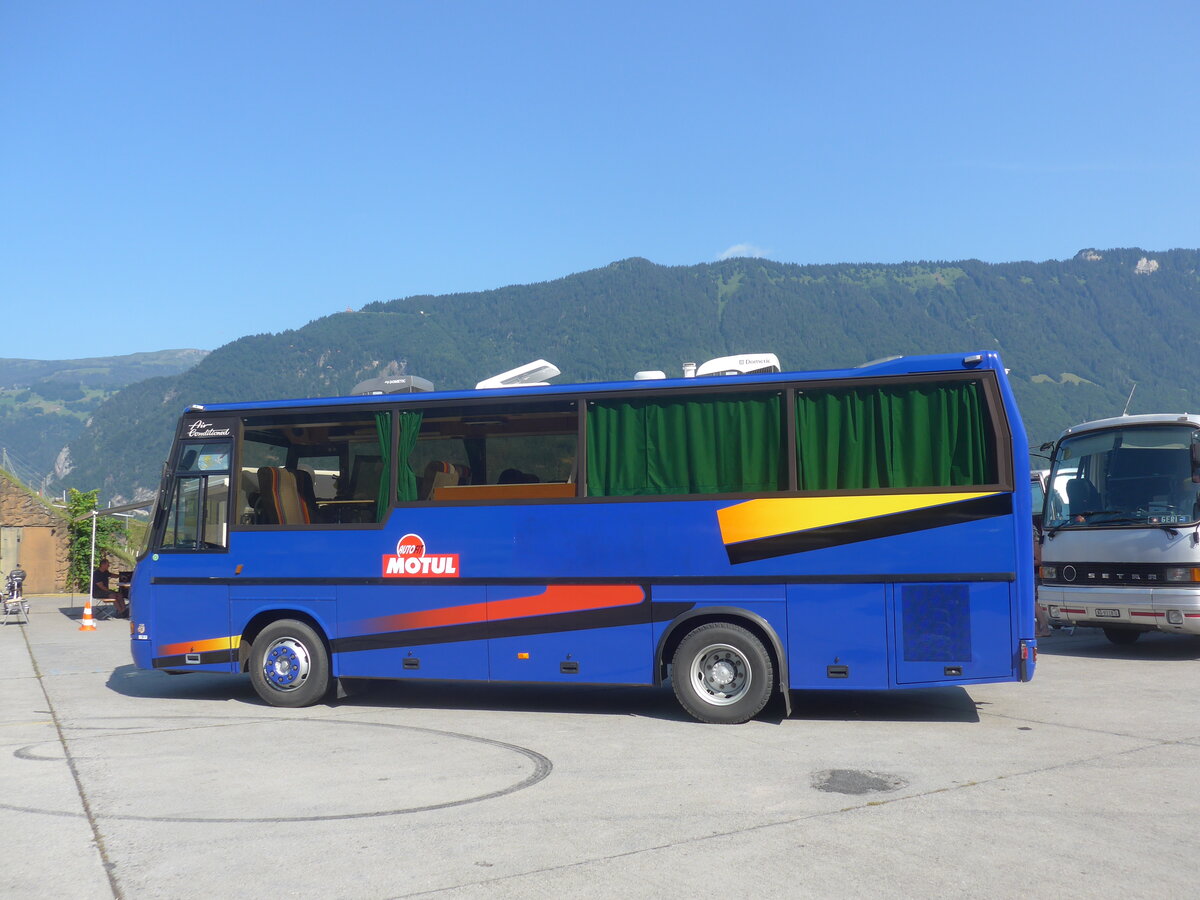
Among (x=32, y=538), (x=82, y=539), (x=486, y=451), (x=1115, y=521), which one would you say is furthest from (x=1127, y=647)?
(x=32, y=538)

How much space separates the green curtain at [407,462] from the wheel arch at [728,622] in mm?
2830

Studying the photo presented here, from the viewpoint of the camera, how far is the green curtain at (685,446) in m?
10.0

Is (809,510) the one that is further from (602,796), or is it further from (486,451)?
(602,796)

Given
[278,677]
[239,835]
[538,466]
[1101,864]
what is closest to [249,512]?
[278,677]

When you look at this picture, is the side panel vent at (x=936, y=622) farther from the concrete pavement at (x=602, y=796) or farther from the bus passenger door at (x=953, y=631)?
the concrete pavement at (x=602, y=796)

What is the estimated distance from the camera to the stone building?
34.9m

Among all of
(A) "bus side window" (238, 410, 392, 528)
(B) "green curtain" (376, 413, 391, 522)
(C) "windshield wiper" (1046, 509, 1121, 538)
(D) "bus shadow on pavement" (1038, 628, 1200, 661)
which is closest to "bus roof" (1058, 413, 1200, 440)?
(C) "windshield wiper" (1046, 509, 1121, 538)

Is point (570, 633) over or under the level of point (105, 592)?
over

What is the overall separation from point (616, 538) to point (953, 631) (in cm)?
304

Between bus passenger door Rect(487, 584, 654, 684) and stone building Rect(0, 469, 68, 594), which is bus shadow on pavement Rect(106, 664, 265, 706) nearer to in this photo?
bus passenger door Rect(487, 584, 654, 684)

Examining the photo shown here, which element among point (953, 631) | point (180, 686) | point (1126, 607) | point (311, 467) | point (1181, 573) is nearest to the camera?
point (953, 631)

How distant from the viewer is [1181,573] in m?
13.3

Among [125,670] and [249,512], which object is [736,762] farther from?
[125,670]

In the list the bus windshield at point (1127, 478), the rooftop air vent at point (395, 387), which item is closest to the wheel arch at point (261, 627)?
the rooftop air vent at point (395, 387)
